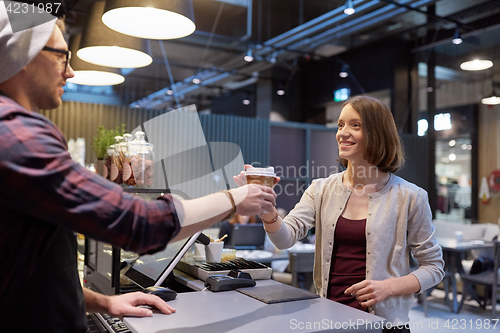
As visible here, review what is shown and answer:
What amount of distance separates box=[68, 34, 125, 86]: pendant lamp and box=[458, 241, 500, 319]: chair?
4.64m

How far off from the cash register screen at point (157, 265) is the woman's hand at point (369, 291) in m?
Result: 0.66

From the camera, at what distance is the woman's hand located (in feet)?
5.12

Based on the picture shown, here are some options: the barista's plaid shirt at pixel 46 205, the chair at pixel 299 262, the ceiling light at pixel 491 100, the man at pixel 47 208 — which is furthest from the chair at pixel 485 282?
the barista's plaid shirt at pixel 46 205

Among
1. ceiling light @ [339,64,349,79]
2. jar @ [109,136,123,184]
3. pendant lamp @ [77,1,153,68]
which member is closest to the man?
jar @ [109,136,123,184]

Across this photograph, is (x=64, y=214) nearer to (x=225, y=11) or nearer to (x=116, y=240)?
(x=116, y=240)

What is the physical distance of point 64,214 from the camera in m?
0.78

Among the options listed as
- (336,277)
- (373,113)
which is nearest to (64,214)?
(336,277)

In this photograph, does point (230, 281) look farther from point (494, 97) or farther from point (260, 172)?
point (494, 97)

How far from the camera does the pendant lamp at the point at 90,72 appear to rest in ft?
11.3

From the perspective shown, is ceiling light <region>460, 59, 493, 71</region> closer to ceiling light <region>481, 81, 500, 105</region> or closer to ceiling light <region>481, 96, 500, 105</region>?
ceiling light <region>481, 81, 500, 105</region>

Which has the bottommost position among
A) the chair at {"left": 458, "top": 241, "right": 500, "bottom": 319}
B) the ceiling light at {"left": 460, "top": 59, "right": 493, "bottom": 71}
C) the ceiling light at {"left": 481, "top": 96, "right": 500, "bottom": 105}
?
the chair at {"left": 458, "top": 241, "right": 500, "bottom": 319}

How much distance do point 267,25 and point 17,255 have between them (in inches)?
313

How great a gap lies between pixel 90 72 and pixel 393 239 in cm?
306

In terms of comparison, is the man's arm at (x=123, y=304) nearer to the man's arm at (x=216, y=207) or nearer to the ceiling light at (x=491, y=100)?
the man's arm at (x=216, y=207)
